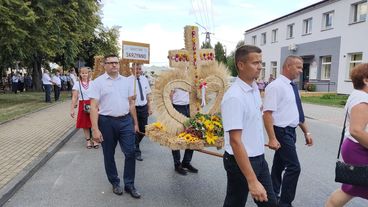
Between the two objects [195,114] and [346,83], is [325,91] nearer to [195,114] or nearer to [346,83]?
[346,83]

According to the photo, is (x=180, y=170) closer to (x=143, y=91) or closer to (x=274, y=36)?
(x=143, y=91)

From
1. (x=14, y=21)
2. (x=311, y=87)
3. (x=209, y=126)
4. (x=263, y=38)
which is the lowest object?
(x=311, y=87)

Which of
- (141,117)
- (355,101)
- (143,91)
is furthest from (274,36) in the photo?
(355,101)

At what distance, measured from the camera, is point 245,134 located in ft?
10.1

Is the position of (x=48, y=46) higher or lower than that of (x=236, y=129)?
higher

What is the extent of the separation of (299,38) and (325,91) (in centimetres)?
665

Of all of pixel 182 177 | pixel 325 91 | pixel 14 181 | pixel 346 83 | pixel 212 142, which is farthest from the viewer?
pixel 325 91

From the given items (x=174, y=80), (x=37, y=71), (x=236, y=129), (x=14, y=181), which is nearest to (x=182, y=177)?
(x=174, y=80)

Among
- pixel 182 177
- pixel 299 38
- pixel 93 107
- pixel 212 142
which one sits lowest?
pixel 182 177

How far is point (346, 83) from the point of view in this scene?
89.9 feet

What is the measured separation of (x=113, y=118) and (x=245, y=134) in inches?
113

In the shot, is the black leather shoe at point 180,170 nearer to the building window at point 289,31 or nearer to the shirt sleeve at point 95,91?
the shirt sleeve at point 95,91

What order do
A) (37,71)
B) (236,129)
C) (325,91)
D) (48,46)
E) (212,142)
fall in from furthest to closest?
(37,71)
(325,91)
(48,46)
(212,142)
(236,129)

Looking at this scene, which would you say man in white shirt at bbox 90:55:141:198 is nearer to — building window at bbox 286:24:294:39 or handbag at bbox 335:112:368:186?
handbag at bbox 335:112:368:186
